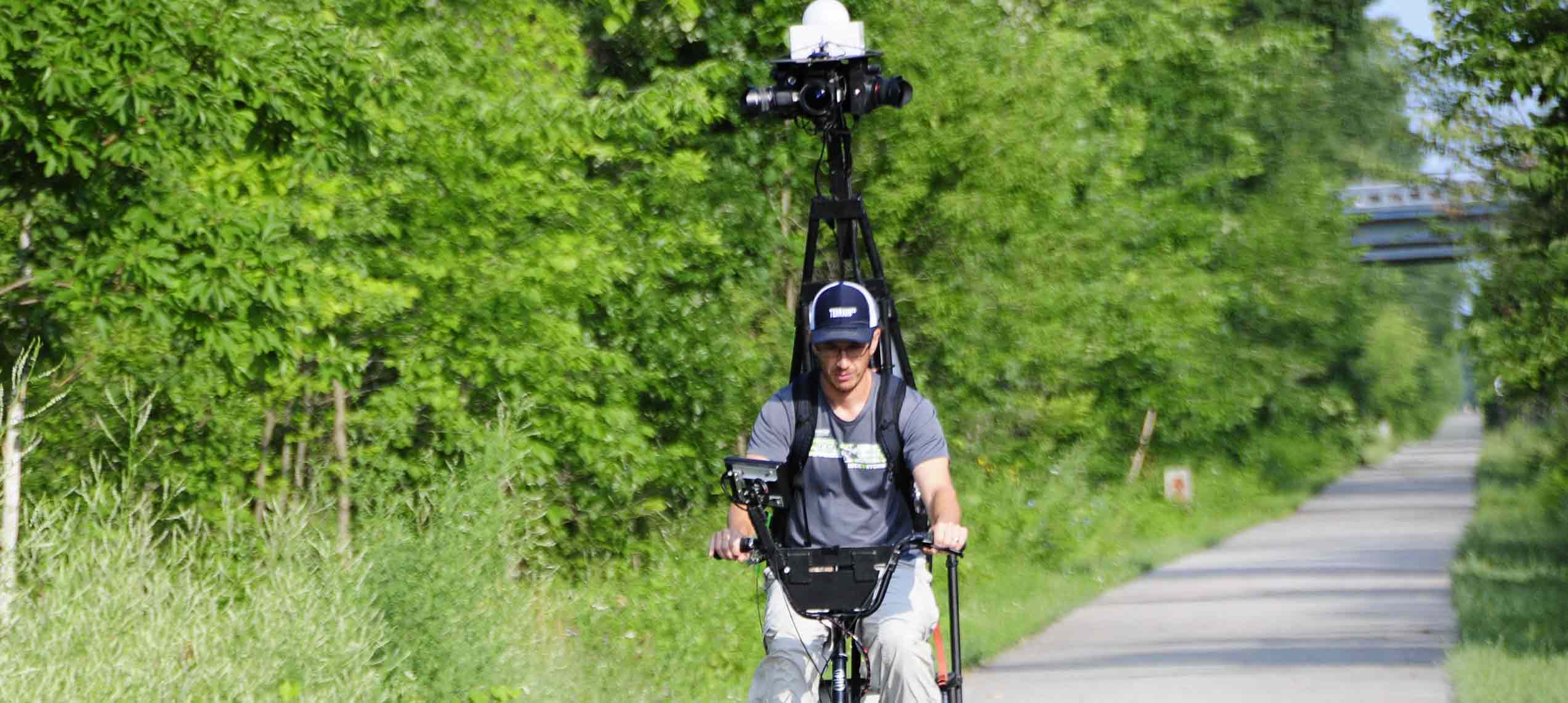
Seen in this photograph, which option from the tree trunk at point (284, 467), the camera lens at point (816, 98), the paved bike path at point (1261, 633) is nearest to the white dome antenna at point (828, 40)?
the camera lens at point (816, 98)

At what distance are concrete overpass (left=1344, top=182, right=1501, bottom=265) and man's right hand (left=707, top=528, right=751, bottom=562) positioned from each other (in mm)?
11416

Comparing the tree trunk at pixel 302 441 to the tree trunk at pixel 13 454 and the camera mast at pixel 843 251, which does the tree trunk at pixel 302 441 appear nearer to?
the tree trunk at pixel 13 454

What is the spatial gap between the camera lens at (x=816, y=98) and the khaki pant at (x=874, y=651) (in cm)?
277

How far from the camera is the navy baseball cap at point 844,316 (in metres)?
6.41

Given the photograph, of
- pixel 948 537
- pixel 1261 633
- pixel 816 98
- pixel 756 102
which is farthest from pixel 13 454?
pixel 1261 633

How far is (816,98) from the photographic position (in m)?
8.80

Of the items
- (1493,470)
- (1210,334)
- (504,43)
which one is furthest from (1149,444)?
(504,43)

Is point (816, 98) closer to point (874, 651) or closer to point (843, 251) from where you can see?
point (843, 251)

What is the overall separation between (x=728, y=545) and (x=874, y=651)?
0.57m

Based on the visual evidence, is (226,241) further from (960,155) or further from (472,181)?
(960,155)

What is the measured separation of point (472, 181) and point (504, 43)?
1.36 m

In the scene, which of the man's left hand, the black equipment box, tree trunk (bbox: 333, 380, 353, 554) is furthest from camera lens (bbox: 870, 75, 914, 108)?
tree trunk (bbox: 333, 380, 353, 554)

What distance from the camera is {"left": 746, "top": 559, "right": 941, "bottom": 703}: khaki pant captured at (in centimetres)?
630

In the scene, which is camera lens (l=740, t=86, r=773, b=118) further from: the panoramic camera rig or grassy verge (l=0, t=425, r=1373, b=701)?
grassy verge (l=0, t=425, r=1373, b=701)
